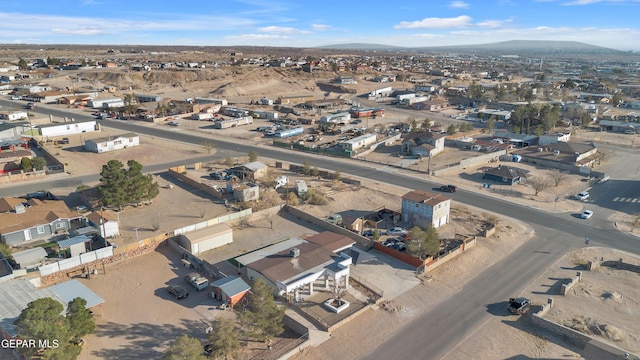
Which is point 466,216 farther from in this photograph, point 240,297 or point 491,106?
point 491,106

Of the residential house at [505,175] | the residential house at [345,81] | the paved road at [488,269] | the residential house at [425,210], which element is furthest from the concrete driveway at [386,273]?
the residential house at [345,81]

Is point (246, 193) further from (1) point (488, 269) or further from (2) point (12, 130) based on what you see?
(2) point (12, 130)

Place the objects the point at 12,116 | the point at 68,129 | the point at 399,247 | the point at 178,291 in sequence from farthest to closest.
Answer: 1. the point at 12,116
2. the point at 68,129
3. the point at 399,247
4. the point at 178,291

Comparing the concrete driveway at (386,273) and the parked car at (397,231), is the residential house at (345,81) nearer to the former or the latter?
the parked car at (397,231)

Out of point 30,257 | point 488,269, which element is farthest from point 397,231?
point 30,257

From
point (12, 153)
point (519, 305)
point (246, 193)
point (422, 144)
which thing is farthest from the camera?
point (422, 144)
